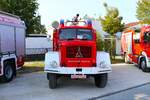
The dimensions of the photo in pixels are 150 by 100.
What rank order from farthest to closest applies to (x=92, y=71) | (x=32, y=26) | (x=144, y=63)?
1. (x=32, y=26)
2. (x=144, y=63)
3. (x=92, y=71)

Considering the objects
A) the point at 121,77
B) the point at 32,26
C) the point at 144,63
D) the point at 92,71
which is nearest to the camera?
the point at 92,71

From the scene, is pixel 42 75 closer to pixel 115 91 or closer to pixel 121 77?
pixel 121 77

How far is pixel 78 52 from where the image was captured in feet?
44.7

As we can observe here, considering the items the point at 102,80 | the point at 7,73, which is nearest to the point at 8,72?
the point at 7,73

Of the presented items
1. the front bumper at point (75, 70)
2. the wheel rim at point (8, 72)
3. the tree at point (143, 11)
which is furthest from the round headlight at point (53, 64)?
the tree at point (143, 11)

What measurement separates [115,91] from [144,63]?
7.31 meters

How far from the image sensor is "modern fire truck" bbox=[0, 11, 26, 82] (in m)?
15.3

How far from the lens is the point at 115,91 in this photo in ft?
43.5

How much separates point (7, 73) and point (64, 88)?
10.4ft

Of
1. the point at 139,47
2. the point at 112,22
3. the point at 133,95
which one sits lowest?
the point at 133,95

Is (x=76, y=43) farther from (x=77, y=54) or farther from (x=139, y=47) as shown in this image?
(x=139, y=47)

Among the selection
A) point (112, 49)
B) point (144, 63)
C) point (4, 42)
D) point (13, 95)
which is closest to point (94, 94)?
point (13, 95)

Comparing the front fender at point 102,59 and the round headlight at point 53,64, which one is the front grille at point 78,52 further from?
the round headlight at point 53,64

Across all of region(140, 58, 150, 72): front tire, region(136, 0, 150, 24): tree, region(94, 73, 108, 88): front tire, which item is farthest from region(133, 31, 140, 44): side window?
region(136, 0, 150, 24): tree
